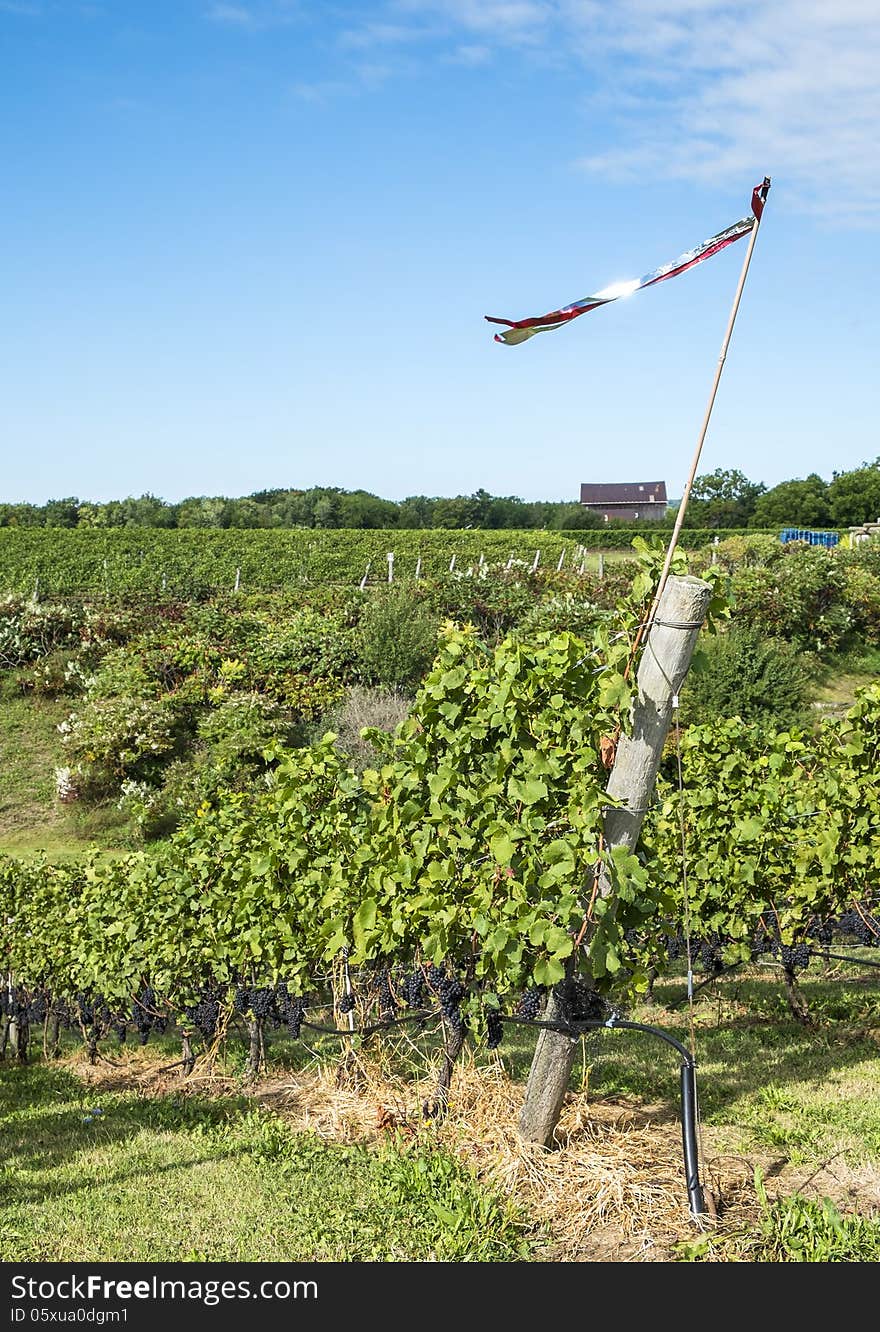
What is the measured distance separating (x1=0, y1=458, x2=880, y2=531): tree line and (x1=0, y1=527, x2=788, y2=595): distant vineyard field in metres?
11.7

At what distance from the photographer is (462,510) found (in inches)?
2254

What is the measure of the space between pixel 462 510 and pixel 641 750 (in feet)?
177

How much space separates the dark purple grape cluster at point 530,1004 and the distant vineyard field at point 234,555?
19906 millimetres

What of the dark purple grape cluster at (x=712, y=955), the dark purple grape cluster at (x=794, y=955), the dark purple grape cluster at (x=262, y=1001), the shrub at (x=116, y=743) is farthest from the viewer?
the shrub at (x=116, y=743)

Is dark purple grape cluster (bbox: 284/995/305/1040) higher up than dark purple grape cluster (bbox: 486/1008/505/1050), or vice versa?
dark purple grape cluster (bbox: 486/1008/505/1050)

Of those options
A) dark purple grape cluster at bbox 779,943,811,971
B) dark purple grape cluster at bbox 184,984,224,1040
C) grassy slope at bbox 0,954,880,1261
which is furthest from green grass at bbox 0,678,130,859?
dark purple grape cluster at bbox 779,943,811,971

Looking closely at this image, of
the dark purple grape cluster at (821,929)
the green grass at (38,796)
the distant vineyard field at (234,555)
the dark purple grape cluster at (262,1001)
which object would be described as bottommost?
the green grass at (38,796)

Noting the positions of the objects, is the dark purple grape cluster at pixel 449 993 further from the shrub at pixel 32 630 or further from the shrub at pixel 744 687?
the shrub at pixel 32 630

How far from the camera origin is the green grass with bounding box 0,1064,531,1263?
3678 millimetres

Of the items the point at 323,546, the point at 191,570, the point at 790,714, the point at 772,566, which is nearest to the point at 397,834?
the point at 790,714

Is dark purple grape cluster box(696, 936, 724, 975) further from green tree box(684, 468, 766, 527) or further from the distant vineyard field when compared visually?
green tree box(684, 468, 766, 527)

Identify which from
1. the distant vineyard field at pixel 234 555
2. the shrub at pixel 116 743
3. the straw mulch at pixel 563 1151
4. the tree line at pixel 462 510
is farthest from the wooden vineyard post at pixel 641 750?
the tree line at pixel 462 510

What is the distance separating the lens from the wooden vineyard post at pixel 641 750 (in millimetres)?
3828

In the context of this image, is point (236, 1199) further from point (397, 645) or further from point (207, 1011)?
point (397, 645)
